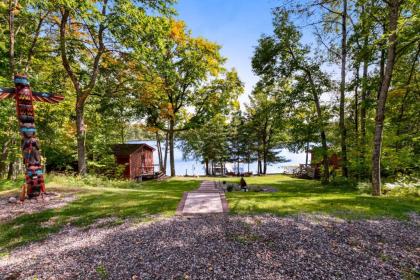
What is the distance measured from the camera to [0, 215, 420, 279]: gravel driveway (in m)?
3.45

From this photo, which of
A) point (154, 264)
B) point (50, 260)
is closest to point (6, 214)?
point (50, 260)

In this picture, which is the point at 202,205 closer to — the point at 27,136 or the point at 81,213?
the point at 81,213

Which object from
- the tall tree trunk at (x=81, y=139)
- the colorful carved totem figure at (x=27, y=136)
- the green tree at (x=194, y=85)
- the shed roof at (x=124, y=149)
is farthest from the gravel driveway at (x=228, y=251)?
the shed roof at (x=124, y=149)

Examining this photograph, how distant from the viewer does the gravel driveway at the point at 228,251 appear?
345cm

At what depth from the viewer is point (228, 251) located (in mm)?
4062

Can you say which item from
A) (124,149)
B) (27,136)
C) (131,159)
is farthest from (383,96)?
(124,149)

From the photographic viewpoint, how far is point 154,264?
371 centimetres

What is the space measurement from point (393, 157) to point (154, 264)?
43.5 feet

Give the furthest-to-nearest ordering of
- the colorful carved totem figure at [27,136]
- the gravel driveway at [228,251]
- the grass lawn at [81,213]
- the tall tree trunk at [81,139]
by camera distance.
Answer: the tall tree trunk at [81,139] < the colorful carved totem figure at [27,136] < the grass lawn at [81,213] < the gravel driveway at [228,251]

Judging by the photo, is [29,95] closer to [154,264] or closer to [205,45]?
[154,264]

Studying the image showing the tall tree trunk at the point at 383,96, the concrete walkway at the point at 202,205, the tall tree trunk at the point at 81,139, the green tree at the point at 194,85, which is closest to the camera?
the concrete walkway at the point at 202,205

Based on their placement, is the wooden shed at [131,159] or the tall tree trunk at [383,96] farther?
the wooden shed at [131,159]

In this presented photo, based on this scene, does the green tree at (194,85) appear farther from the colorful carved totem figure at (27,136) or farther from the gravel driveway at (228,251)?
the gravel driveway at (228,251)

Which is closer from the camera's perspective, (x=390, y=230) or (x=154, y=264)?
(x=154, y=264)
